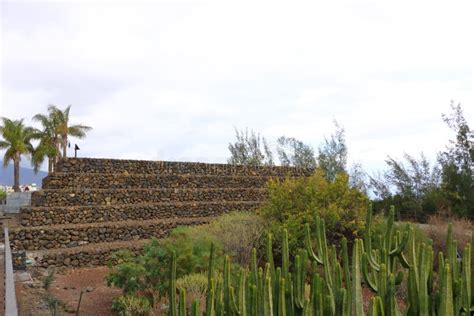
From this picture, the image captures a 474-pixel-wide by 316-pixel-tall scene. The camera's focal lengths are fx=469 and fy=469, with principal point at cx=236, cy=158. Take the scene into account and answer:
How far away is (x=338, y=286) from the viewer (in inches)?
169

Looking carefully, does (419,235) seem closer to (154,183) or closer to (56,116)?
(154,183)

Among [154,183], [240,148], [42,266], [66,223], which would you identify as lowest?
[42,266]

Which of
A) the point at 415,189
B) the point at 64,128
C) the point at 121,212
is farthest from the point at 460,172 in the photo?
the point at 64,128

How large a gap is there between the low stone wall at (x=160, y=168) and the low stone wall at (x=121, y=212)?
2242 mm

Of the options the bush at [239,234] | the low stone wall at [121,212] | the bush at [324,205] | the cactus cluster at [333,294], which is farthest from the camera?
the low stone wall at [121,212]

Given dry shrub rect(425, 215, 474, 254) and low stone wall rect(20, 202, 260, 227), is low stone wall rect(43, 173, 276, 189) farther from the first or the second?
dry shrub rect(425, 215, 474, 254)

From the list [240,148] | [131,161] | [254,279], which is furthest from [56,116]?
[254,279]

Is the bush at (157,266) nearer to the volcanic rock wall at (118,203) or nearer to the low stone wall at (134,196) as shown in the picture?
the volcanic rock wall at (118,203)

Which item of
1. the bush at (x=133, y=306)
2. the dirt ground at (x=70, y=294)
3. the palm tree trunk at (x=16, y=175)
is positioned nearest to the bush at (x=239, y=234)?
the dirt ground at (x=70, y=294)

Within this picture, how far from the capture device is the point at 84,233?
14.4 meters

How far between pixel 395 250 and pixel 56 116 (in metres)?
34.2

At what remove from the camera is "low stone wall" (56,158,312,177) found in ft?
56.9

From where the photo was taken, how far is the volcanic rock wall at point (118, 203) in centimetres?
1373

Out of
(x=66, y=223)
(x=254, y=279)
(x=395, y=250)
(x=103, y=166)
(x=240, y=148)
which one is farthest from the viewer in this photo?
(x=240, y=148)
